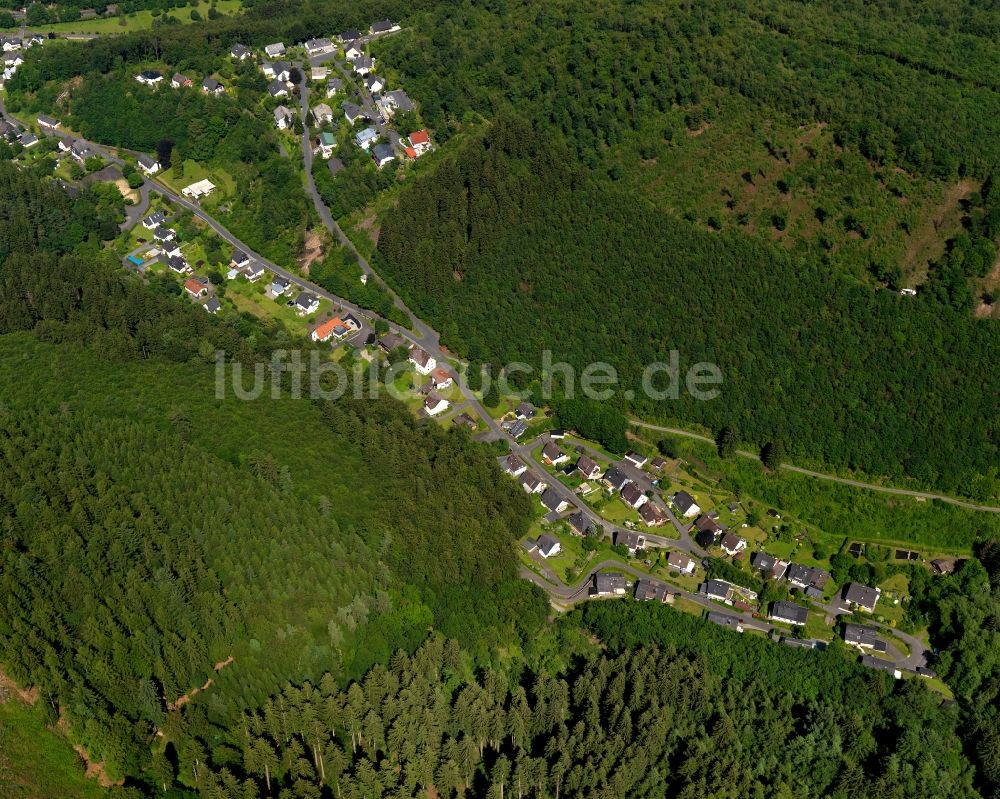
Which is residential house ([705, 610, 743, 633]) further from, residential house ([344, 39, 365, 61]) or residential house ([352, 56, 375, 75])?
residential house ([344, 39, 365, 61])

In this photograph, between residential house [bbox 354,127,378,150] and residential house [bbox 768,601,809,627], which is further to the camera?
residential house [bbox 354,127,378,150]

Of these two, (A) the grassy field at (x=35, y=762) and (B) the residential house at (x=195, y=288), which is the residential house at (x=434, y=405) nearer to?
(B) the residential house at (x=195, y=288)

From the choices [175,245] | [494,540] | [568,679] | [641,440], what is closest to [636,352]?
[641,440]

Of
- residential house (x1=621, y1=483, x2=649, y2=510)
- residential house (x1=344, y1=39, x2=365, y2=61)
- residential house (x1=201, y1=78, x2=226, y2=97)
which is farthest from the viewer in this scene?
residential house (x1=344, y1=39, x2=365, y2=61)

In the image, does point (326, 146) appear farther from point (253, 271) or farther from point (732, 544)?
point (732, 544)

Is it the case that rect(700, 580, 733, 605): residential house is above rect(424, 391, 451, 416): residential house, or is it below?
below

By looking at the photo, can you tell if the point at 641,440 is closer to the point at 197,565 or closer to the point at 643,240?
the point at 643,240

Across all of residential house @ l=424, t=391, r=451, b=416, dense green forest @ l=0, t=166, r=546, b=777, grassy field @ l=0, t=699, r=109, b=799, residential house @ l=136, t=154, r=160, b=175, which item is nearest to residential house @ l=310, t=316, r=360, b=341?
dense green forest @ l=0, t=166, r=546, b=777
